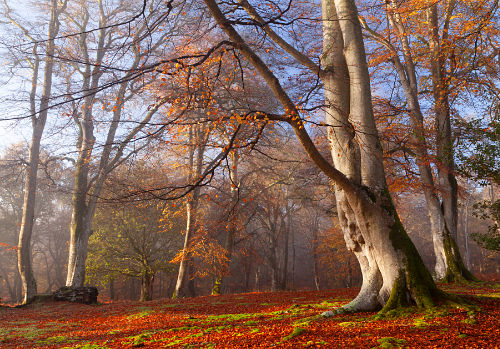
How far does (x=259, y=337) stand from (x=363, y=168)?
3.16 meters

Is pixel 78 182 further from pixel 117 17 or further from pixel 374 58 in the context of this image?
pixel 374 58

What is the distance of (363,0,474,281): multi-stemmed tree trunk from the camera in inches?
371

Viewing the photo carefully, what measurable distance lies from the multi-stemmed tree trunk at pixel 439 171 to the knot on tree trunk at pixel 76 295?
Result: 1219 cm

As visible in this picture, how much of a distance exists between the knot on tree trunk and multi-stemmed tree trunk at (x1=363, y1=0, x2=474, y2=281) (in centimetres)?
1219

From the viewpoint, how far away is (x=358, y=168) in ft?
17.1

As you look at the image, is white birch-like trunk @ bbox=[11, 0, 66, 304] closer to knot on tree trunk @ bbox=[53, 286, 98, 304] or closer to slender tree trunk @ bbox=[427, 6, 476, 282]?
knot on tree trunk @ bbox=[53, 286, 98, 304]

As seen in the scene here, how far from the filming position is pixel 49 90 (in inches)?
508

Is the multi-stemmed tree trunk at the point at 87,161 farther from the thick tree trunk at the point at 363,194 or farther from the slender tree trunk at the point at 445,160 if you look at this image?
the slender tree trunk at the point at 445,160

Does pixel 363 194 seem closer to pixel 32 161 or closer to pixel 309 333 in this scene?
pixel 309 333

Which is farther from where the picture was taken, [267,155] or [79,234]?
[79,234]

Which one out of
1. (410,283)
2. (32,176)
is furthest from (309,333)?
(32,176)

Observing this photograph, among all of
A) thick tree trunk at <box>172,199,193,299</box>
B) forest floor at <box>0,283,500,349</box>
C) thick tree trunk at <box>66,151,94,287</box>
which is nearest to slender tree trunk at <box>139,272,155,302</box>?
thick tree trunk at <box>172,199,193,299</box>

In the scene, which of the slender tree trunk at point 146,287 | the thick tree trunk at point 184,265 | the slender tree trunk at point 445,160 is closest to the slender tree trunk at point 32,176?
the slender tree trunk at point 146,287

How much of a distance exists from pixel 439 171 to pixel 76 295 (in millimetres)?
13406
